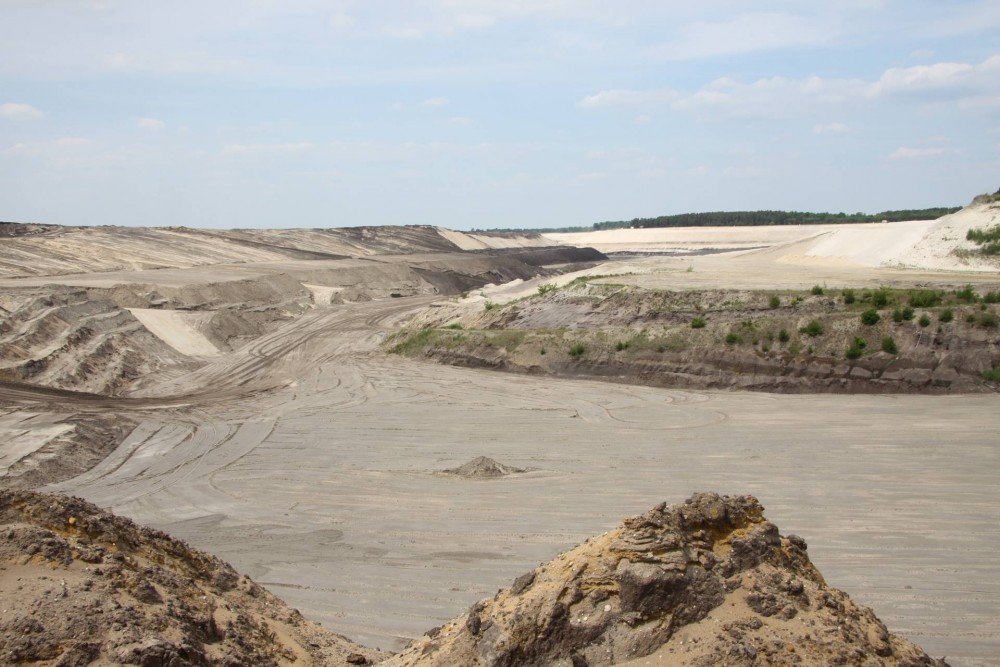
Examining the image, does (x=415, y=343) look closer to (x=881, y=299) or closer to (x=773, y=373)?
(x=773, y=373)

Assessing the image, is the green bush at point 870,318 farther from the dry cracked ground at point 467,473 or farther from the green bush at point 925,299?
the green bush at point 925,299

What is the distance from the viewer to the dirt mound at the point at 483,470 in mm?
16406

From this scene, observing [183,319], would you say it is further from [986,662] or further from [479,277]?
[986,662]

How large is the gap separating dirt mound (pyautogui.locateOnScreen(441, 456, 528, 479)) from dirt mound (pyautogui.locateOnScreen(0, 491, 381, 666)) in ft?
25.4

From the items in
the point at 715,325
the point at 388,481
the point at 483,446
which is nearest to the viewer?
the point at 388,481

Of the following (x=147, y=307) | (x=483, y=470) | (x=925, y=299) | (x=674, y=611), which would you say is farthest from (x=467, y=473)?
(x=147, y=307)

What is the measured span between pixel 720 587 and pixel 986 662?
12.6ft

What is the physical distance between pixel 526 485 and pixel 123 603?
9.40 metres

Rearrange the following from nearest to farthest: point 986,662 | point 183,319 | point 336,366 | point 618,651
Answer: point 618,651, point 986,662, point 336,366, point 183,319

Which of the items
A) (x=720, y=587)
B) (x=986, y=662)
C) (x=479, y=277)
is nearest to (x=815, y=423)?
(x=986, y=662)

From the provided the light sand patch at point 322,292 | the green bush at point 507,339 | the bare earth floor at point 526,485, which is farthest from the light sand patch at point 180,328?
the green bush at point 507,339

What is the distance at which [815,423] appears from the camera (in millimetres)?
19984

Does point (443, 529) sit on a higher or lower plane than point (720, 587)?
lower

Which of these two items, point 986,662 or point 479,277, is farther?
point 479,277
